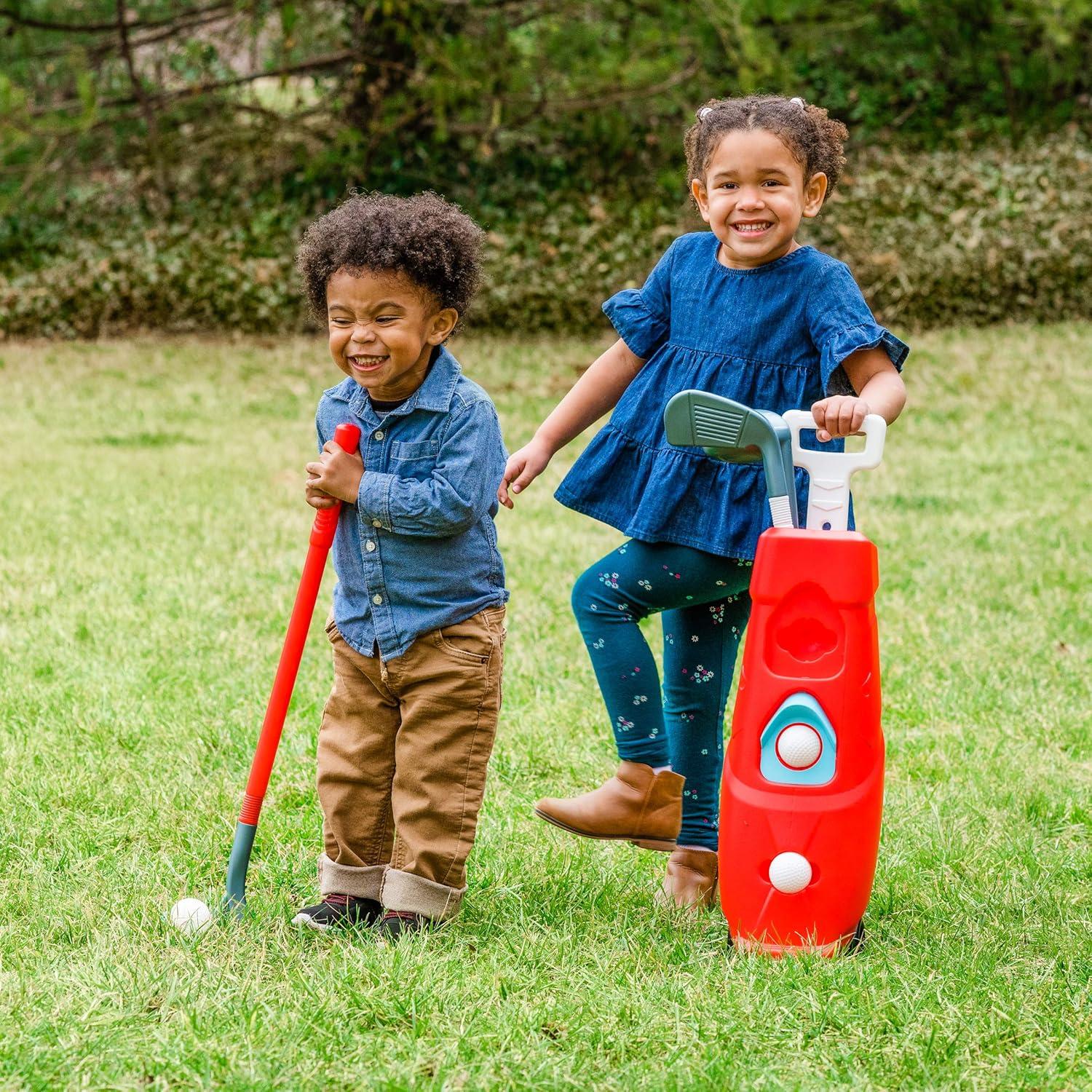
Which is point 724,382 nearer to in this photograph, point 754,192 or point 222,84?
point 754,192

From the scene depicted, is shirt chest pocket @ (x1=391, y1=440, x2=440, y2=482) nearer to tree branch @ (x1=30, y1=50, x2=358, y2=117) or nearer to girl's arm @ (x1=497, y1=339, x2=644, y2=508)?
girl's arm @ (x1=497, y1=339, x2=644, y2=508)

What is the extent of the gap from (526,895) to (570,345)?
26.6 feet

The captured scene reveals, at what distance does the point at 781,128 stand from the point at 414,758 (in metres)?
1.24

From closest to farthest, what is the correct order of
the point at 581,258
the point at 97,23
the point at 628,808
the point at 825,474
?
the point at 825,474 → the point at 628,808 → the point at 581,258 → the point at 97,23

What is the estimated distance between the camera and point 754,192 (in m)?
2.57

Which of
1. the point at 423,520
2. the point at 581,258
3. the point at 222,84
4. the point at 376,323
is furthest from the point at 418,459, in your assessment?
the point at 222,84

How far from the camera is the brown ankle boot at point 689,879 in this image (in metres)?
2.76

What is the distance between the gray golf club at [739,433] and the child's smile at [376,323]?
1.51 feet

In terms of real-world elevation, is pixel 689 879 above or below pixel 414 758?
below

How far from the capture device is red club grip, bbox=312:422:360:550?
2.50m

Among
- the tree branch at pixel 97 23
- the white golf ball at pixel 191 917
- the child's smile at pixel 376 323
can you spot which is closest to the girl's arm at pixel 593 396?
the child's smile at pixel 376 323

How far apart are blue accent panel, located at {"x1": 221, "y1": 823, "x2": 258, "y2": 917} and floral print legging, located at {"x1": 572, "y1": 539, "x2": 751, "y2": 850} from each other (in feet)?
2.20

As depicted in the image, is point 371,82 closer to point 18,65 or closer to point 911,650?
point 18,65

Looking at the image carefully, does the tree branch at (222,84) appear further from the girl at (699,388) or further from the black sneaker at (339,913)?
the black sneaker at (339,913)
